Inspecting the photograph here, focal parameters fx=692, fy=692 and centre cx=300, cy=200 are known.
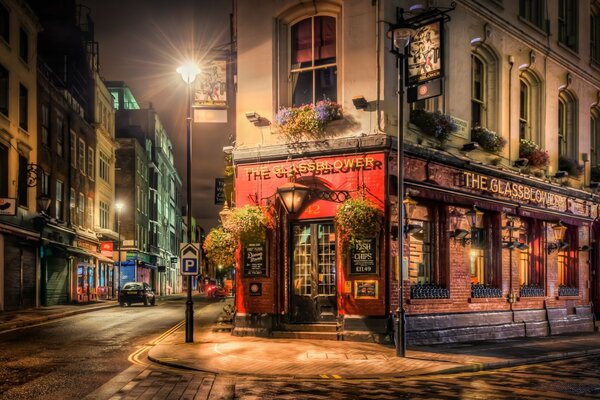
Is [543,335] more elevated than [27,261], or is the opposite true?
[27,261]

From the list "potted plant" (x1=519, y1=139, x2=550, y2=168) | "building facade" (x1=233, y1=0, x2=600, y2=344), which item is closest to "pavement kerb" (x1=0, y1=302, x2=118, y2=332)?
"building facade" (x1=233, y1=0, x2=600, y2=344)

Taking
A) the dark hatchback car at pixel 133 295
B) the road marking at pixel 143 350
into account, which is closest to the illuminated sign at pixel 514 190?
the road marking at pixel 143 350

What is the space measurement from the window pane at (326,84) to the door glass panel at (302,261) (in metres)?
3.39

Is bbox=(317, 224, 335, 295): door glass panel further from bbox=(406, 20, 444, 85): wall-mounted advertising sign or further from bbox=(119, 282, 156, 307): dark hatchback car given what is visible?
bbox=(119, 282, 156, 307): dark hatchback car

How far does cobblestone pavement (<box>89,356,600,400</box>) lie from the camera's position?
382 inches

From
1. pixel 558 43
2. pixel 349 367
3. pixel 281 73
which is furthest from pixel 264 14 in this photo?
pixel 558 43

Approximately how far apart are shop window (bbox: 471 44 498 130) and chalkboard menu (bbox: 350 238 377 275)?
20.9ft

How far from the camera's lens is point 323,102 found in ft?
56.4

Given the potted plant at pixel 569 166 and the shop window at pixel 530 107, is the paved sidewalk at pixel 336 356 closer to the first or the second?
the shop window at pixel 530 107

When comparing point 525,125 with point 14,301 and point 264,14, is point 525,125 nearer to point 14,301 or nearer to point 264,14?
point 264,14

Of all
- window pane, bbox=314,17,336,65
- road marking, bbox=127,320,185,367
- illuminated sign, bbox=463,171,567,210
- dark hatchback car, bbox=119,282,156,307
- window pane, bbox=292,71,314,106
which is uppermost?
window pane, bbox=314,17,336,65

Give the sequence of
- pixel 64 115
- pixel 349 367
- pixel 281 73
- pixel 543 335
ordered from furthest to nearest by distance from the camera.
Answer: pixel 64 115 < pixel 543 335 < pixel 281 73 < pixel 349 367

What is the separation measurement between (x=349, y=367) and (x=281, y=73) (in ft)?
28.8

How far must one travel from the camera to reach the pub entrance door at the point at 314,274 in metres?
17.2
